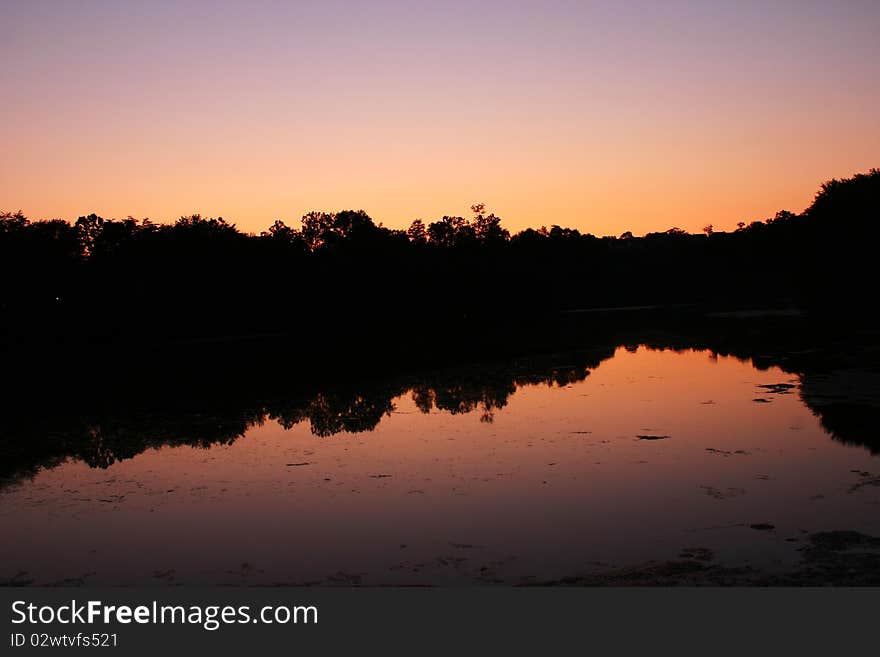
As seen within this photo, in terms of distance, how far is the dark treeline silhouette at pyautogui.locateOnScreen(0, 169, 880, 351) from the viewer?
185 feet

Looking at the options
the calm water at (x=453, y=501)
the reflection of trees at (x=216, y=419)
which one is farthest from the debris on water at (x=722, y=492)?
the reflection of trees at (x=216, y=419)

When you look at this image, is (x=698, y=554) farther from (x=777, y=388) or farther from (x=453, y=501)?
(x=777, y=388)

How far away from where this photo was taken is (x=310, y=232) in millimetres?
100875

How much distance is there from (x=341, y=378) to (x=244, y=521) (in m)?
18.4

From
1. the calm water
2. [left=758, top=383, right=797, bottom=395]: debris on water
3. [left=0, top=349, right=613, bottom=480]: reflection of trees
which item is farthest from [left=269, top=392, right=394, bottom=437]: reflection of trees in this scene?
[left=758, top=383, right=797, bottom=395]: debris on water

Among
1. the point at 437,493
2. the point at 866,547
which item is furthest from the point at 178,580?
the point at 866,547

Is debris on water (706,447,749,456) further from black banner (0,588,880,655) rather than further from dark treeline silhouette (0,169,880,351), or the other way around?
dark treeline silhouette (0,169,880,351)

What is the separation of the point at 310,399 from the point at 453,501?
12826 millimetres

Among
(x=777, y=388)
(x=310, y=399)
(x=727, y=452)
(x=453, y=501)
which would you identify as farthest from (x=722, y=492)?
(x=310, y=399)

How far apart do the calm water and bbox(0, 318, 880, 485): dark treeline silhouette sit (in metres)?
0.81

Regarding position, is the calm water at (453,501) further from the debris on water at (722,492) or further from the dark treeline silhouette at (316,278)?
the dark treeline silhouette at (316,278)

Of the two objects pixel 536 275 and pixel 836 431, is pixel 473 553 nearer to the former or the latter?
pixel 836 431

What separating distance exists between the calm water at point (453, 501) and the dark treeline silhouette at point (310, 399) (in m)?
0.81

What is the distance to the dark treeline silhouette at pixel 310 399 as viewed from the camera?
16.9 meters
